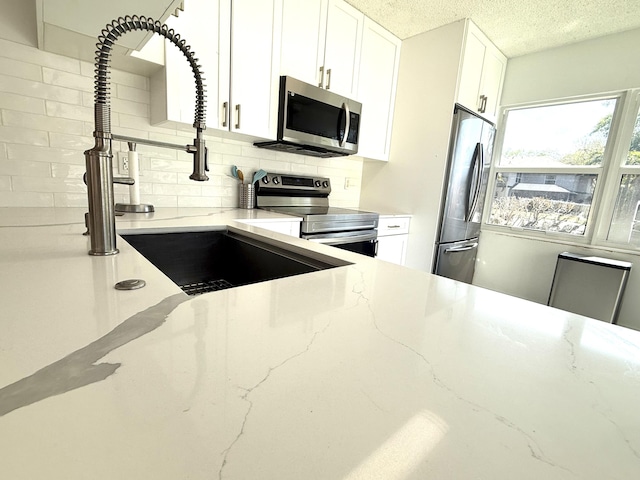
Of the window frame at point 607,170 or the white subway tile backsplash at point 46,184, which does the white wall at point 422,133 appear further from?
the white subway tile backsplash at point 46,184

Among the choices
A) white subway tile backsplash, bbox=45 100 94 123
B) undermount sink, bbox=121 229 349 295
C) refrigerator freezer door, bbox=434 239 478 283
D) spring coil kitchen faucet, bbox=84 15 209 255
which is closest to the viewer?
spring coil kitchen faucet, bbox=84 15 209 255

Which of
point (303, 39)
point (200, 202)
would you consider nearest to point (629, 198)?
point (303, 39)

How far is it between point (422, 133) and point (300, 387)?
2.81 m

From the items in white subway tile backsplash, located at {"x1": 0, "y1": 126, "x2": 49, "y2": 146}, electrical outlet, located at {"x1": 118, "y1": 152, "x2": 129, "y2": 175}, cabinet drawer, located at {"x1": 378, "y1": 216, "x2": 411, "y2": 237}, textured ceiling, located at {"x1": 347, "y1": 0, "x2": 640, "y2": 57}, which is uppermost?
textured ceiling, located at {"x1": 347, "y1": 0, "x2": 640, "y2": 57}

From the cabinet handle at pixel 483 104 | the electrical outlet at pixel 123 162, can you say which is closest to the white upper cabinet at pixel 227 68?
the electrical outlet at pixel 123 162

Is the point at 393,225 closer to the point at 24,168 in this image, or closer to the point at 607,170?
the point at 607,170

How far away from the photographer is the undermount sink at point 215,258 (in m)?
1.11

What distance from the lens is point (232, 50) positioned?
183 cm

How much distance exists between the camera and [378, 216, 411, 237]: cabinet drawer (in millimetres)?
2604

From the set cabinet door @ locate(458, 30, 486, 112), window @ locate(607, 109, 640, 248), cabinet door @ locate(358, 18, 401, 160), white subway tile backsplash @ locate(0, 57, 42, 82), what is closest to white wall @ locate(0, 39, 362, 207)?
white subway tile backsplash @ locate(0, 57, 42, 82)

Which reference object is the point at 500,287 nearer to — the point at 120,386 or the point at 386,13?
the point at 386,13

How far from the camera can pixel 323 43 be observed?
2229 millimetres

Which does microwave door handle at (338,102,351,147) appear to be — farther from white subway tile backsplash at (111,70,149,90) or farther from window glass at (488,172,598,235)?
window glass at (488,172,598,235)

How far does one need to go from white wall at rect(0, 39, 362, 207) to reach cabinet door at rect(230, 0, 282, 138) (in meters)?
0.38
